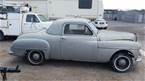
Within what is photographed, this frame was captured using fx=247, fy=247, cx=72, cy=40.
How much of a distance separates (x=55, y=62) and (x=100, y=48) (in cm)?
171

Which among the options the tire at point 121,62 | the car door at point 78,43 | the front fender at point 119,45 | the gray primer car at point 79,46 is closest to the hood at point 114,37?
the gray primer car at point 79,46

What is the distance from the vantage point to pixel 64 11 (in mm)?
16734

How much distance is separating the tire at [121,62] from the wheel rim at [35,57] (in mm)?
2243

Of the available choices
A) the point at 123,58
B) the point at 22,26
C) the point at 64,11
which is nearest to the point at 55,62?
the point at 123,58

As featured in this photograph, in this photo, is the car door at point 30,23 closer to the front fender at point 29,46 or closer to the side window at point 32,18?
the side window at point 32,18

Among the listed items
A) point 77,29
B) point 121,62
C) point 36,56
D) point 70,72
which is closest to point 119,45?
point 121,62

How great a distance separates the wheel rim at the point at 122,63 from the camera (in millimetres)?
7312

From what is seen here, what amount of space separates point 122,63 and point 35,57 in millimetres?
2690

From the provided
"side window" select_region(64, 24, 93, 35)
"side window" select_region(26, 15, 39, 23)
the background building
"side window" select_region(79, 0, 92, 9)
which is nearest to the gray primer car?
"side window" select_region(64, 24, 93, 35)

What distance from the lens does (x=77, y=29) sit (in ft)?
25.4

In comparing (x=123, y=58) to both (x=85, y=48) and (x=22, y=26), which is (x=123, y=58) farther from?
(x=22, y=26)

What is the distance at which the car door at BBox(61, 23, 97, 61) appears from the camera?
7438 mm

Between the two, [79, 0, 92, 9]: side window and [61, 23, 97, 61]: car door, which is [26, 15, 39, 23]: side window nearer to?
[79, 0, 92, 9]: side window

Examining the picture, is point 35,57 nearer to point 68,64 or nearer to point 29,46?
point 29,46
